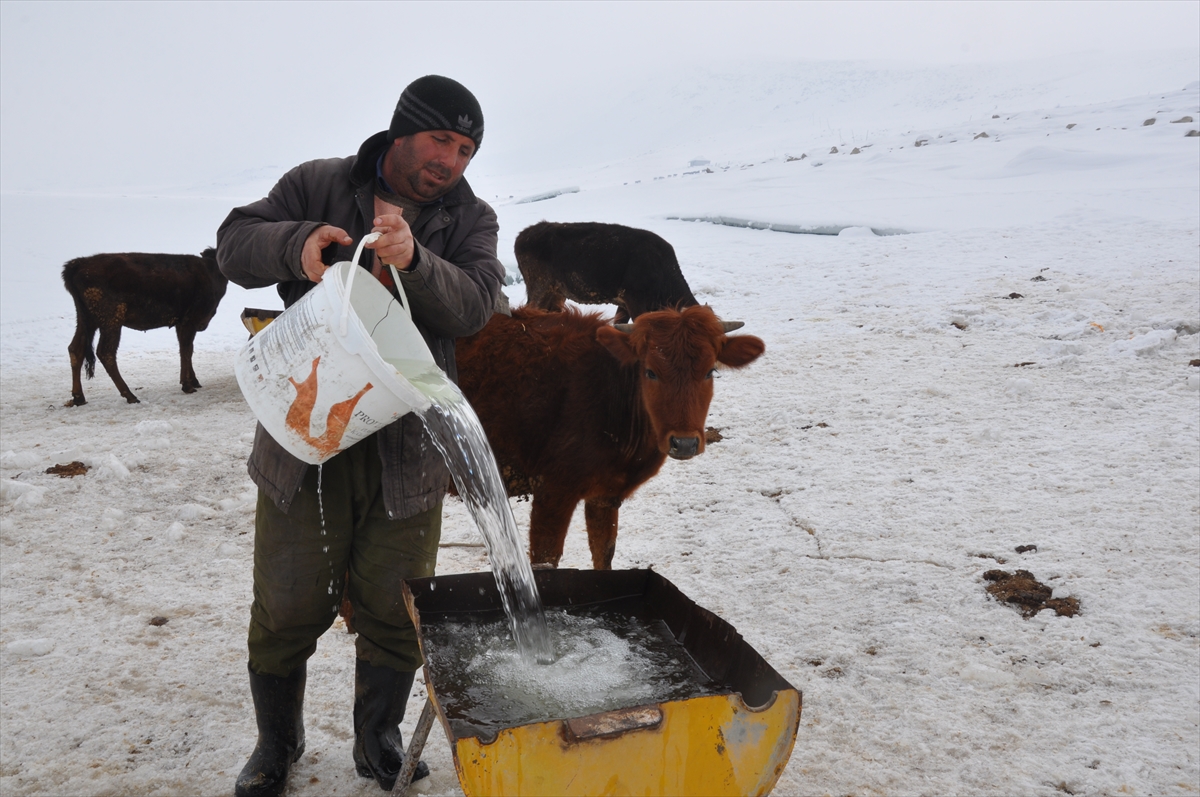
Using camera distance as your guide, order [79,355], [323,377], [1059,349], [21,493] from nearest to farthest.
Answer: [323,377]
[21,493]
[1059,349]
[79,355]

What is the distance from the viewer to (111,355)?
8.00 m

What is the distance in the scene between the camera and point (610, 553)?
401 cm

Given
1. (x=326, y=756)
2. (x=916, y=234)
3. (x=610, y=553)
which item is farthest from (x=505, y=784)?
(x=916, y=234)

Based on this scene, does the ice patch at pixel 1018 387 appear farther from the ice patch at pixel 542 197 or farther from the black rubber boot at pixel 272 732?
the ice patch at pixel 542 197

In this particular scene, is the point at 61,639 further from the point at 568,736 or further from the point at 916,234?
the point at 916,234

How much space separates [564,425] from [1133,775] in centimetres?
246

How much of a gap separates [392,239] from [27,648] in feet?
9.13

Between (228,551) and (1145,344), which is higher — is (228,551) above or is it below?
below

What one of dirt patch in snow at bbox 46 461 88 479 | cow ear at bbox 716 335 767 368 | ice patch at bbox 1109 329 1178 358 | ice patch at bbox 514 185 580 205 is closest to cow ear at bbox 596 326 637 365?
cow ear at bbox 716 335 767 368

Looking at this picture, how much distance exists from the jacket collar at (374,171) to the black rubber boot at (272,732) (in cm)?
156

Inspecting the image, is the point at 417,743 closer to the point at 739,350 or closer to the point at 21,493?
the point at 739,350

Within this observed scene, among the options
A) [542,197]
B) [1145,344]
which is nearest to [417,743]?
[1145,344]

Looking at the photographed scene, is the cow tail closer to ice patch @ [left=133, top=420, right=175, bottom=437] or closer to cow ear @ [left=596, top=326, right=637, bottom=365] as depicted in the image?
ice patch @ [left=133, top=420, right=175, bottom=437]

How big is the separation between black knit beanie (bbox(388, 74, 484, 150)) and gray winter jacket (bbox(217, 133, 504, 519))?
139 millimetres
